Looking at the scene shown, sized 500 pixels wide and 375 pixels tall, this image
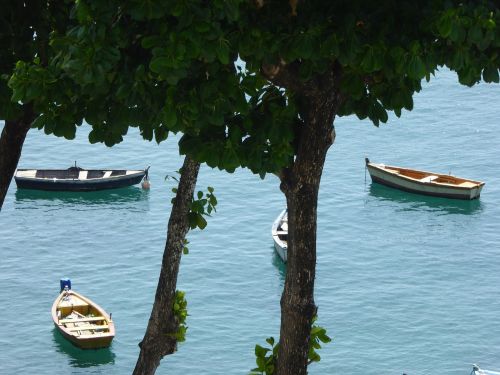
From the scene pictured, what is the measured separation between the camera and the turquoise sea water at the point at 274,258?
41219mm

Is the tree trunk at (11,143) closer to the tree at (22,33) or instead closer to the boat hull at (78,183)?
the tree at (22,33)

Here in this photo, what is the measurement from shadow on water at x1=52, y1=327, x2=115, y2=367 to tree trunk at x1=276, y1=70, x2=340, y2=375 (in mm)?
30312

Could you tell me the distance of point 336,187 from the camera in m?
55.7

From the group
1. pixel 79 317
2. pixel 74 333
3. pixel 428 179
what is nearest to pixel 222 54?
pixel 74 333

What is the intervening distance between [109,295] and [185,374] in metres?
7.98

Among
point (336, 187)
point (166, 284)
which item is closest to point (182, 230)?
point (166, 284)

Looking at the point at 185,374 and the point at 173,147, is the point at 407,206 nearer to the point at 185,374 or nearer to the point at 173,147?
the point at 173,147

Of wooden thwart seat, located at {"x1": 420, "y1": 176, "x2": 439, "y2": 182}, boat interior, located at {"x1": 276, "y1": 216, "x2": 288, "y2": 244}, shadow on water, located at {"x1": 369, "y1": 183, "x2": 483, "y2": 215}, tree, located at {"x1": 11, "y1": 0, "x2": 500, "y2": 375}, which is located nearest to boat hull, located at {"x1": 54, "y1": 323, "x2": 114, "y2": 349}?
boat interior, located at {"x1": 276, "y1": 216, "x2": 288, "y2": 244}

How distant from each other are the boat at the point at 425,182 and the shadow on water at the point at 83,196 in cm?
1107

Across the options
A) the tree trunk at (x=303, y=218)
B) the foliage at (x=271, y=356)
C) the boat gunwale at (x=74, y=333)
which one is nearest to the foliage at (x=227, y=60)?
the tree trunk at (x=303, y=218)

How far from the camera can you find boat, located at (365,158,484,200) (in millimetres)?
54000

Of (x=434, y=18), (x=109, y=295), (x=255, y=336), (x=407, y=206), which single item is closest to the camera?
(x=434, y=18)

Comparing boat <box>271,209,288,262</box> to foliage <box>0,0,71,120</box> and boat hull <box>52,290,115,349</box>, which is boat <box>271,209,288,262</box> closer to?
boat hull <box>52,290,115,349</box>

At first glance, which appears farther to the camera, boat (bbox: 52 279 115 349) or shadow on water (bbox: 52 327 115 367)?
shadow on water (bbox: 52 327 115 367)
